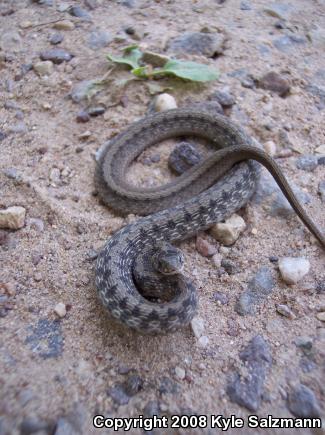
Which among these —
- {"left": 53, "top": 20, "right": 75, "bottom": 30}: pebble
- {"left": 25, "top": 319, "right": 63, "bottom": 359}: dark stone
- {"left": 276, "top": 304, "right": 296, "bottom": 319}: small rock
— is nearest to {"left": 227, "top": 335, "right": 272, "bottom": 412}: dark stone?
{"left": 276, "top": 304, "right": 296, "bottom": 319}: small rock

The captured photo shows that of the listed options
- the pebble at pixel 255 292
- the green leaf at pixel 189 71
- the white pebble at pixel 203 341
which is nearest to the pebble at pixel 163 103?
the green leaf at pixel 189 71

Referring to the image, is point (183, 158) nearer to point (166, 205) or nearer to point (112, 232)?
point (166, 205)

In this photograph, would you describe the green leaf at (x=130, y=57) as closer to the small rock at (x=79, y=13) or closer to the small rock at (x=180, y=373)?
the small rock at (x=79, y=13)

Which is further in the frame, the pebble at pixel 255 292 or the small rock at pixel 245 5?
the small rock at pixel 245 5

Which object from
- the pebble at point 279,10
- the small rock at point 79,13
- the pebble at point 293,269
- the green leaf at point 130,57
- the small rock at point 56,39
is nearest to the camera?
the pebble at point 293,269

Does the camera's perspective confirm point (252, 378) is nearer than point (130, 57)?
Yes

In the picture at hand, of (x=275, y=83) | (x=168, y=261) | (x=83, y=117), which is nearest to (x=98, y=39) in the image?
(x=83, y=117)
